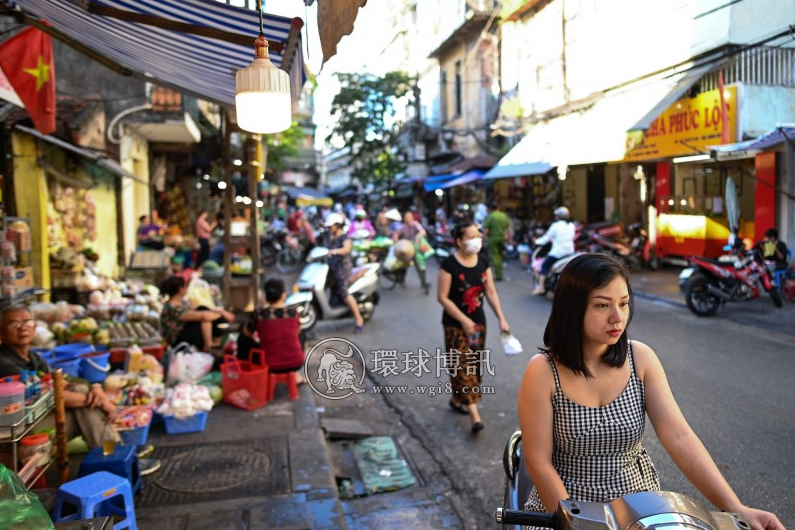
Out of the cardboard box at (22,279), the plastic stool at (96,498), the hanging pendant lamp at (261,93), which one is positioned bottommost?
the plastic stool at (96,498)

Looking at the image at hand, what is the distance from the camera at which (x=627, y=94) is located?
15820 mm

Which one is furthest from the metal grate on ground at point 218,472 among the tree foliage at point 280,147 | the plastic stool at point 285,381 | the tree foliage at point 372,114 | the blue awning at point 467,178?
the tree foliage at point 372,114

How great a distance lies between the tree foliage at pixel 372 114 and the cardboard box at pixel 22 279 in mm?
27535

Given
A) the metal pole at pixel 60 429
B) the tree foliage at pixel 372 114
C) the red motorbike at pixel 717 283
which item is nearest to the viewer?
the metal pole at pixel 60 429

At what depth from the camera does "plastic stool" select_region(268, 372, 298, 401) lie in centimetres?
628

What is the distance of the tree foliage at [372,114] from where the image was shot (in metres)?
33.3

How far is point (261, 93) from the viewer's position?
3223 millimetres

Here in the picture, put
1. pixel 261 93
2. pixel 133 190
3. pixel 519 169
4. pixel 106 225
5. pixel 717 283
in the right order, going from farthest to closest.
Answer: pixel 519 169
pixel 133 190
pixel 106 225
pixel 717 283
pixel 261 93

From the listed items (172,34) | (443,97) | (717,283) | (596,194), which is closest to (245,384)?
(172,34)

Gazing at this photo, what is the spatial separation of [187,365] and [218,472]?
192 cm

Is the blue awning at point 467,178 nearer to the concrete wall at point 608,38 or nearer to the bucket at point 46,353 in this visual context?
the concrete wall at point 608,38

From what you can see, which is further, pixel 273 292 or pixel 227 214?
pixel 227 214

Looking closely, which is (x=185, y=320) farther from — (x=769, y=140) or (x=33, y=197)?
(x=769, y=140)

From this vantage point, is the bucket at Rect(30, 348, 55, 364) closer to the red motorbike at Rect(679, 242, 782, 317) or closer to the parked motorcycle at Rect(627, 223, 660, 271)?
the red motorbike at Rect(679, 242, 782, 317)
